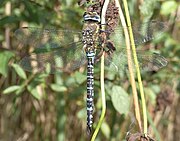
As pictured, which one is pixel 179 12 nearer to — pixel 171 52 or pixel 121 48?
pixel 171 52

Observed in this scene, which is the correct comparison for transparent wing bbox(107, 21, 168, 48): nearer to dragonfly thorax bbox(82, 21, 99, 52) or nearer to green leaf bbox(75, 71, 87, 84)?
dragonfly thorax bbox(82, 21, 99, 52)

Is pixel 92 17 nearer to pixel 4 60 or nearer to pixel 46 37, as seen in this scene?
pixel 46 37

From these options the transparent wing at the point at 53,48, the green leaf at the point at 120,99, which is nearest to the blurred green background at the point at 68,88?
the green leaf at the point at 120,99

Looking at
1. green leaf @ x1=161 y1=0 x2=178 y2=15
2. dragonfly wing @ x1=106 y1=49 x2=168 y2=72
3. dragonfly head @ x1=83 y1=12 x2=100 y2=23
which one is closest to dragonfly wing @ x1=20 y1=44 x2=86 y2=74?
dragonfly wing @ x1=106 y1=49 x2=168 y2=72

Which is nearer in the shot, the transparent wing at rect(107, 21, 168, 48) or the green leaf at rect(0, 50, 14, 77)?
the transparent wing at rect(107, 21, 168, 48)

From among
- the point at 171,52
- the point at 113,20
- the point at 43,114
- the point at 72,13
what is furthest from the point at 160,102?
the point at 113,20

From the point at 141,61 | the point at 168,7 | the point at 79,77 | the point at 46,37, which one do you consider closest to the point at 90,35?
the point at 141,61
